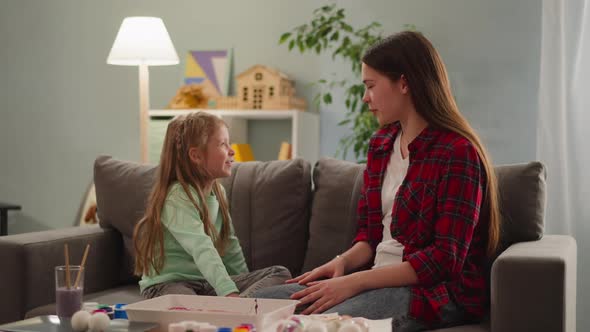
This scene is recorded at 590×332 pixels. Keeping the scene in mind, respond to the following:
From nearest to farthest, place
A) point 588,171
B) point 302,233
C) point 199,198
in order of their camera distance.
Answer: point 199,198 → point 302,233 → point 588,171

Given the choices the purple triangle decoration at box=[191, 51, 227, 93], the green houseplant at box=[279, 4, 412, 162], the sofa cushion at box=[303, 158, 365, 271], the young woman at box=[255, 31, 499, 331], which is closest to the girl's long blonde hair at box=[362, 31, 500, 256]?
the young woman at box=[255, 31, 499, 331]

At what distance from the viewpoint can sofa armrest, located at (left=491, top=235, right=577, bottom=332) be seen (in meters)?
1.75

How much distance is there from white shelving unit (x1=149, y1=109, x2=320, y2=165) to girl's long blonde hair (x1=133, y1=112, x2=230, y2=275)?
131cm

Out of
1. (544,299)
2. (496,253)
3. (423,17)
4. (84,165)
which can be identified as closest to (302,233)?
(496,253)

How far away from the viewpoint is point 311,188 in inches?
100

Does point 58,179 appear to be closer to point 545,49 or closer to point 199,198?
point 199,198

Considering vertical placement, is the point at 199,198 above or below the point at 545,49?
below

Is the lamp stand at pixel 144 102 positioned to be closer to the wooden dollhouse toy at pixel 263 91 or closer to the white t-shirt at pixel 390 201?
the wooden dollhouse toy at pixel 263 91

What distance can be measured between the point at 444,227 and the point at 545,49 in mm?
1405

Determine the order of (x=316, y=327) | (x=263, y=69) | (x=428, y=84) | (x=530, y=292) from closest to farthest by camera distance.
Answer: (x=316, y=327) → (x=530, y=292) → (x=428, y=84) → (x=263, y=69)

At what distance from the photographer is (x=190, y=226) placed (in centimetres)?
218

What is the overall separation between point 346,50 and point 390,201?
1.60 metres

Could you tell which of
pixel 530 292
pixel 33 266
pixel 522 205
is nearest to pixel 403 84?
pixel 522 205

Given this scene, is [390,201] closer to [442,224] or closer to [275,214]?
[442,224]
